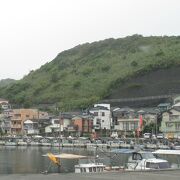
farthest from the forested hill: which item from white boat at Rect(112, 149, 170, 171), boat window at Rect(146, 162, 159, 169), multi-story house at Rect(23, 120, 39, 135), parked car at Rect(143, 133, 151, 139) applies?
boat window at Rect(146, 162, 159, 169)

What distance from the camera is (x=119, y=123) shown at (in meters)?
90.8

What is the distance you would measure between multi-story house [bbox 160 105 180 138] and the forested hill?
122ft

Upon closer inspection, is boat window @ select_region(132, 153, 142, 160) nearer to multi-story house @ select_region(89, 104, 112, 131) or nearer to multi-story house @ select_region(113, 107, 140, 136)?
multi-story house @ select_region(113, 107, 140, 136)

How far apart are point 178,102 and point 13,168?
5723cm

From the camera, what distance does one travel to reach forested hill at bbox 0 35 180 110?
5276 inches

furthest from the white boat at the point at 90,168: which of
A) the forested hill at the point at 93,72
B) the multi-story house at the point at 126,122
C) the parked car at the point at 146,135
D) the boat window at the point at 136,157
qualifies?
the forested hill at the point at 93,72

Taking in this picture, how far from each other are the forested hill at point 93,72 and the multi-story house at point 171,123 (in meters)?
37.3

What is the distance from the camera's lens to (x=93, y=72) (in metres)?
165

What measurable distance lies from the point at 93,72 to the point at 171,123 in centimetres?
8518

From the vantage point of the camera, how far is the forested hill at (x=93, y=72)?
134m

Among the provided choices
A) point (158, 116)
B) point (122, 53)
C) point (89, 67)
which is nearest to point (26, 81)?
point (89, 67)

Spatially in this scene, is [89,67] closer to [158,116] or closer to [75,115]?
[75,115]

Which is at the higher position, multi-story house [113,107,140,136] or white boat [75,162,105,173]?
multi-story house [113,107,140,136]

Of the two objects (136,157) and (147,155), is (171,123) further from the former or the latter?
(147,155)
